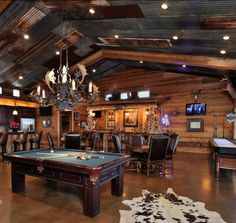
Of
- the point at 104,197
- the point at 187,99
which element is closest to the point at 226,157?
the point at 104,197

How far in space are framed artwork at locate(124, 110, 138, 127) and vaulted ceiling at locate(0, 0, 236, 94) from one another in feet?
12.7

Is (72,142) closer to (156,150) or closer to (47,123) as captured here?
(156,150)

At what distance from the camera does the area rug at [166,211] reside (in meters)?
2.72

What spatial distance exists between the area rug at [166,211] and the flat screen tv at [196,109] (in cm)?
651

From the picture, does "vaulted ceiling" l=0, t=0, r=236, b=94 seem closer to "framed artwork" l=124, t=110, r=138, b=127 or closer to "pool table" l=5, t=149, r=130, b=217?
"pool table" l=5, t=149, r=130, b=217

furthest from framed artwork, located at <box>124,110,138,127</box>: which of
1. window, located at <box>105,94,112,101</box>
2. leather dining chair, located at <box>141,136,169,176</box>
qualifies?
leather dining chair, located at <box>141,136,169,176</box>

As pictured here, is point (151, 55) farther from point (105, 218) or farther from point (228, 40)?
point (105, 218)

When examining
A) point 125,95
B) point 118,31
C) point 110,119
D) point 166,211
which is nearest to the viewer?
point 166,211

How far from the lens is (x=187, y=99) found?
9594mm

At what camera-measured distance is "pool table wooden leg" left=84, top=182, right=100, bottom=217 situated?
2.79 meters

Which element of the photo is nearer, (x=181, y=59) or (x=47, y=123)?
(x=181, y=59)

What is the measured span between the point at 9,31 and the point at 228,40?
6348mm

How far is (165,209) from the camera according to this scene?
305 cm

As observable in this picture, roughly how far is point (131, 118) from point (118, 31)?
6.44 m
